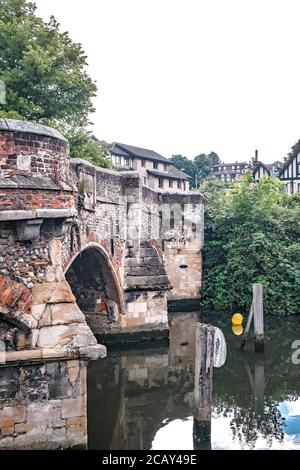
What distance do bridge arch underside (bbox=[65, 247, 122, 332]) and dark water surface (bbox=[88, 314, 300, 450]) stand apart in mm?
1239

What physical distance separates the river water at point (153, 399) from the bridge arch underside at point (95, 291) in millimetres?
1129

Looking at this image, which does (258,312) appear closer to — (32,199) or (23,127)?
(32,199)

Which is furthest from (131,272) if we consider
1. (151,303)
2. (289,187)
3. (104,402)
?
(289,187)

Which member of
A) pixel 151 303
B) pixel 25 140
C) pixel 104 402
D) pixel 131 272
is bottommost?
pixel 104 402

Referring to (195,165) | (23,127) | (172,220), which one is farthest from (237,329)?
(195,165)

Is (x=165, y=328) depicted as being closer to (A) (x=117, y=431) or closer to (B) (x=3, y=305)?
(A) (x=117, y=431)

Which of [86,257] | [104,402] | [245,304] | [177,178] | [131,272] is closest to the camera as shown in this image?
[104,402]

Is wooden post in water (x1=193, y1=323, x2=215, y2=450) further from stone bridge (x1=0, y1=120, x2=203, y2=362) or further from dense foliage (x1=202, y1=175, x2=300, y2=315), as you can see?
dense foliage (x1=202, y1=175, x2=300, y2=315)

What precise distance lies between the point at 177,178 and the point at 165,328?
3352 cm

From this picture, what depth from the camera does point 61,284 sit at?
8555 mm

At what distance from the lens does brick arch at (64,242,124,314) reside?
14.6 metres

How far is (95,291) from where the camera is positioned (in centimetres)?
1700

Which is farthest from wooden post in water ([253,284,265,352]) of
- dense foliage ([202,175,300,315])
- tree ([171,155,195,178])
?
tree ([171,155,195,178])

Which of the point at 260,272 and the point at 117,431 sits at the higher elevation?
the point at 260,272
